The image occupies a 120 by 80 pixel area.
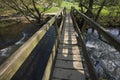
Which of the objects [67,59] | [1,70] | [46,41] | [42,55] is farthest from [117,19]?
[1,70]

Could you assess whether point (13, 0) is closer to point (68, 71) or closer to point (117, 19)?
point (117, 19)

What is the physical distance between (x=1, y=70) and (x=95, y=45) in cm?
1484

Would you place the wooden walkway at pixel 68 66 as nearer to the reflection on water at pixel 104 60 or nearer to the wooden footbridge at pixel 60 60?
the wooden footbridge at pixel 60 60

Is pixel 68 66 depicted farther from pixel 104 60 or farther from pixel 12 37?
pixel 12 37

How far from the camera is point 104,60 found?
476 inches

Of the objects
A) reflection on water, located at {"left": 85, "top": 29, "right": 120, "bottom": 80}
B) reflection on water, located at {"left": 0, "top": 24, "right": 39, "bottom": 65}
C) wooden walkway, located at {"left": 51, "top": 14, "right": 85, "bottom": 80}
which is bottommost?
reflection on water, located at {"left": 85, "top": 29, "right": 120, "bottom": 80}

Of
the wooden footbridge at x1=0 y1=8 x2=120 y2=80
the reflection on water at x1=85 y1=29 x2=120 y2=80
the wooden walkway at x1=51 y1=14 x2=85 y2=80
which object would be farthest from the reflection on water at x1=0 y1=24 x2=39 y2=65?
the wooden footbridge at x1=0 y1=8 x2=120 y2=80

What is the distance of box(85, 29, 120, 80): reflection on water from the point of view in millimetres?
9934

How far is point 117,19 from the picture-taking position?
79.6 ft

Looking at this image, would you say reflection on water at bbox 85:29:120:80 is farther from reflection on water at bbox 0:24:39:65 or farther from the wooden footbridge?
reflection on water at bbox 0:24:39:65

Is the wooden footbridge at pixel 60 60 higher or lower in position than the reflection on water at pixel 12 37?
higher

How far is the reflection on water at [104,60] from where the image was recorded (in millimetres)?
9934

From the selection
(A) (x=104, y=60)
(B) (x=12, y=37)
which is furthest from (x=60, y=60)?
(B) (x=12, y=37)

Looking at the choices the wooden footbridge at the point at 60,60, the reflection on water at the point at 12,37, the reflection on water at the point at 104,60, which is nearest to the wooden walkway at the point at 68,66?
the wooden footbridge at the point at 60,60
